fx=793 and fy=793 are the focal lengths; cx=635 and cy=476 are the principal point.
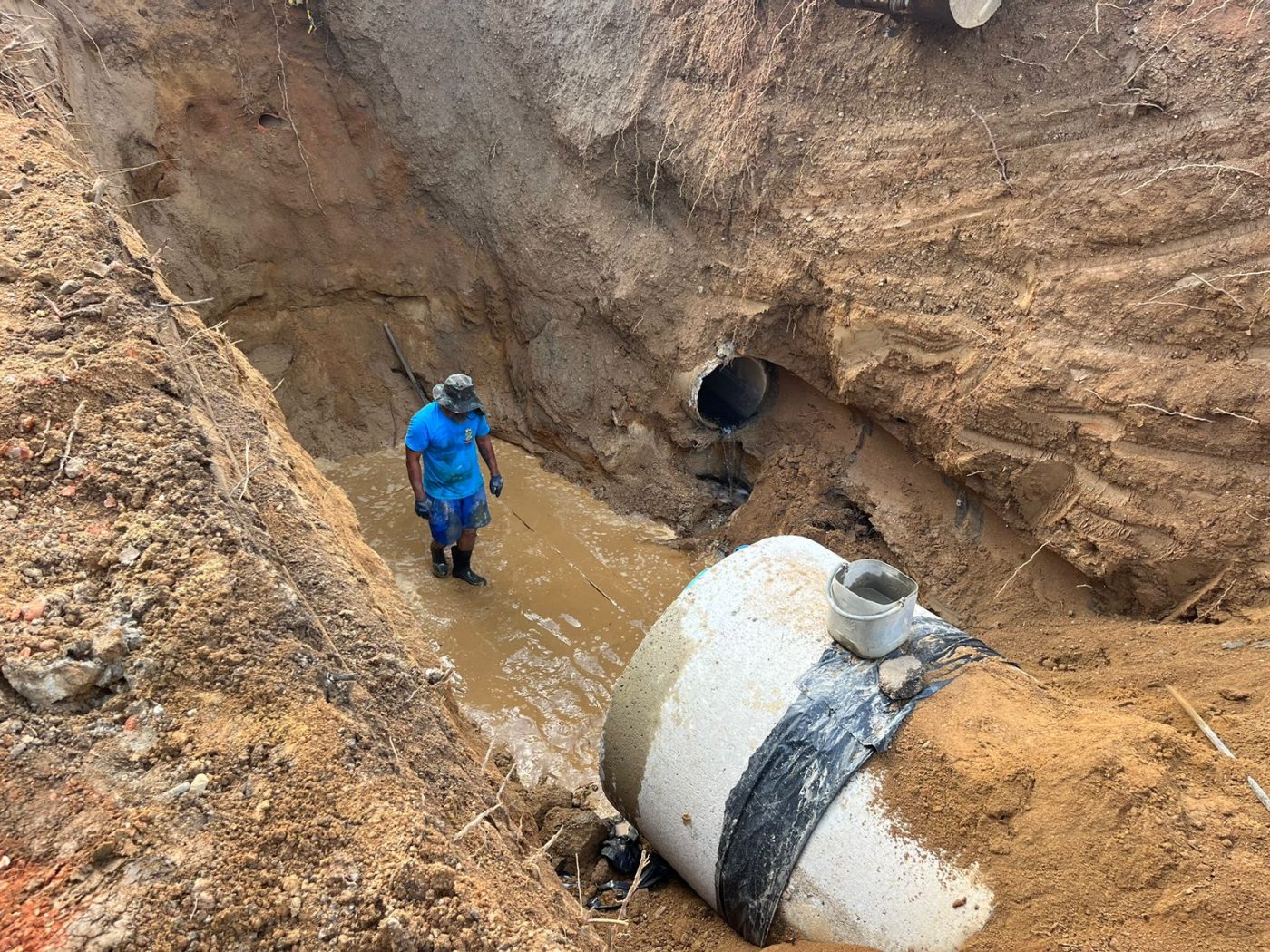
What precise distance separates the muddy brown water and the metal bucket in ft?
6.73

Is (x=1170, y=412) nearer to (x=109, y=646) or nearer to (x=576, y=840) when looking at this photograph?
(x=576, y=840)

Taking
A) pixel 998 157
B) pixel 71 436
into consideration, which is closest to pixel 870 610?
pixel 71 436

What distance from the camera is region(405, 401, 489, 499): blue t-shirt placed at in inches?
200

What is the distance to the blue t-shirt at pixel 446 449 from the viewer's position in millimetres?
5078

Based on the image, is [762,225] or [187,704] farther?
[762,225]

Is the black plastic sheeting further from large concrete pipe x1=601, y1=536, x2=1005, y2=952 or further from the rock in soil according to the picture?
the rock in soil

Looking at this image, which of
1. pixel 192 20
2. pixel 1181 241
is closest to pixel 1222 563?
pixel 1181 241

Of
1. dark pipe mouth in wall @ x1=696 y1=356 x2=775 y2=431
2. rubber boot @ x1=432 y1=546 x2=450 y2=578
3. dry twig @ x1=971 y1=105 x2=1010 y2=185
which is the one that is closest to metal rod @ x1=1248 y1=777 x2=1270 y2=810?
dry twig @ x1=971 y1=105 x2=1010 y2=185

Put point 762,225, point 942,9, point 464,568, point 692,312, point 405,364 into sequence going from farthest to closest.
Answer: point 405,364 → point 692,312 → point 464,568 → point 762,225 → point 942,9

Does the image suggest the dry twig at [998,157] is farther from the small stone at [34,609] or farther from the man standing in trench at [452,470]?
the small stone at [34,609]

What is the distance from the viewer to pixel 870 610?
284cm

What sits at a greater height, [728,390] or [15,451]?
[728,390]

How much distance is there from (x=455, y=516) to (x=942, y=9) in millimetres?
4190

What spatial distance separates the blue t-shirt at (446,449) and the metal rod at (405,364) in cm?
189
